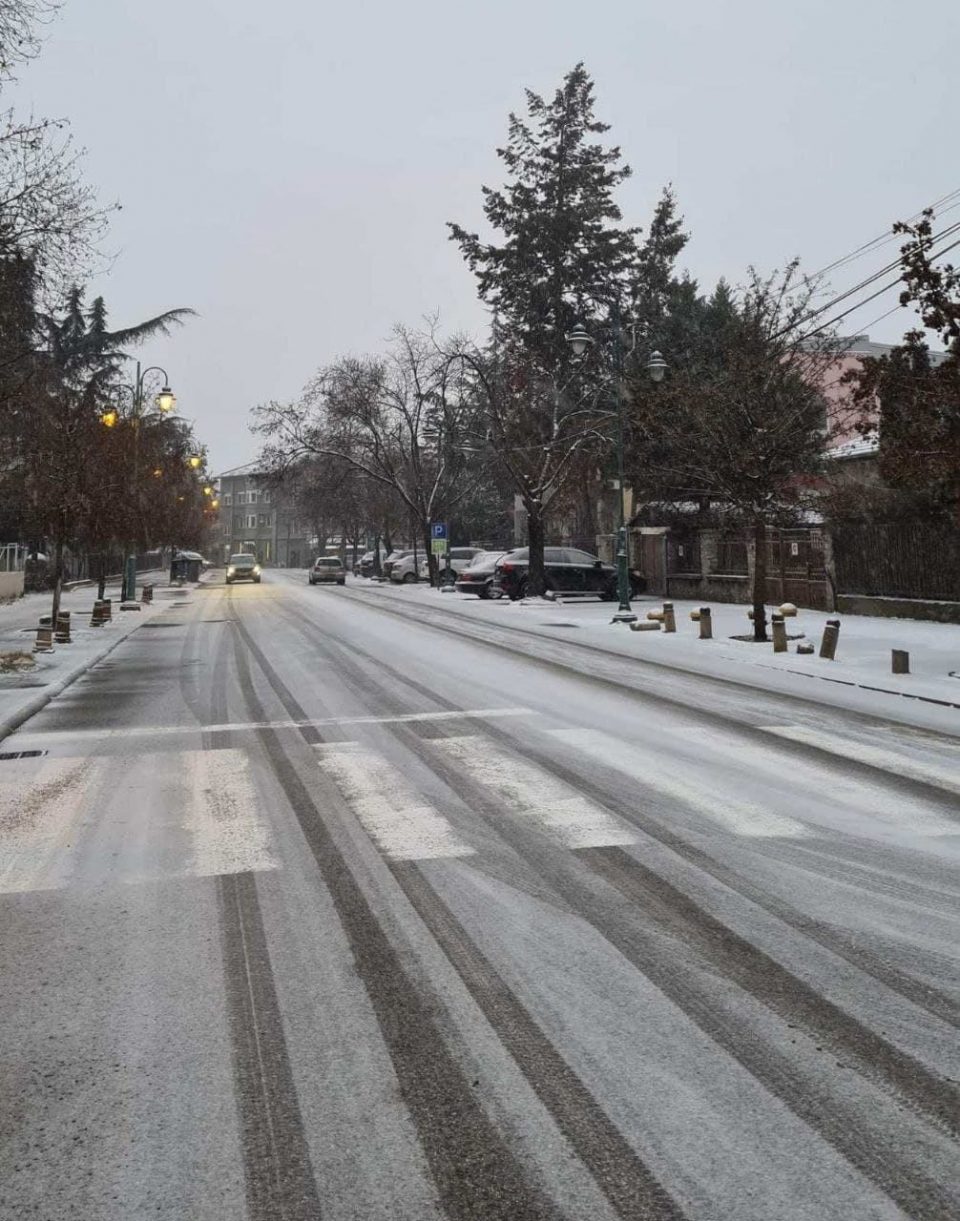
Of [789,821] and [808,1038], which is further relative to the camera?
[789,821]

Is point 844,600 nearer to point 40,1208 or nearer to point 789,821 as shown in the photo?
point 789,821

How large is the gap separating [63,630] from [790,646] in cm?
1323

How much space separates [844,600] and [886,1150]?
22478mm

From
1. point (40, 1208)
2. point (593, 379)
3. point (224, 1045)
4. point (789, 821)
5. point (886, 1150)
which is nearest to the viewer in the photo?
point (40, 1208)

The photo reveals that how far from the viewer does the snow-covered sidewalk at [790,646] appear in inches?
526

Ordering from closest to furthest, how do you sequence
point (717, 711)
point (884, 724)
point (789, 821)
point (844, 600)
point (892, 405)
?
point (789, 821) < point (884, 724) < point (717, 711) < point (892, 405) < point (844, 600)

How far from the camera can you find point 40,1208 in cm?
255

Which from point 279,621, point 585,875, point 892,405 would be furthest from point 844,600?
point 585,875

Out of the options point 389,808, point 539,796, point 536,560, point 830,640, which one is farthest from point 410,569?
point 389,808

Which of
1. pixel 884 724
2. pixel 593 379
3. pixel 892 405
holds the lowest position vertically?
pixel 884 724

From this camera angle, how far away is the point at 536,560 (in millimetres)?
32688

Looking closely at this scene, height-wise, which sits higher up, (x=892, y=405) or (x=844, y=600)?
(x=892, y=405)

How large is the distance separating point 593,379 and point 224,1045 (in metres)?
41.7

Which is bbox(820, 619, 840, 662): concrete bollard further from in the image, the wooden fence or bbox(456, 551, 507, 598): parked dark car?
bbox(456, 551, 507, 598): parked dark car
